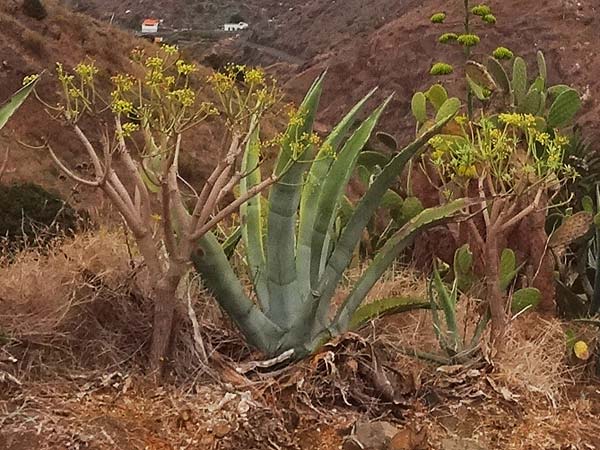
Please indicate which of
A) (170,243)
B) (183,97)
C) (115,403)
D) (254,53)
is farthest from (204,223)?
(254,53)

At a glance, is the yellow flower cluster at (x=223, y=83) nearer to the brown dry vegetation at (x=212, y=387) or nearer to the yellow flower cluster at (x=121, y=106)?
the yellow flower cluster at (x=121, y=106)

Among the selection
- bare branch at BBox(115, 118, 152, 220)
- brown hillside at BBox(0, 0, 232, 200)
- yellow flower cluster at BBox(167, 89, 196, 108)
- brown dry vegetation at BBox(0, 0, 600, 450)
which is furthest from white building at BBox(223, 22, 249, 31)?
yellow flower cluster at BBox(167, 89, 196, 108)

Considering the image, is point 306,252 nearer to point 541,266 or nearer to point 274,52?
point 541,266

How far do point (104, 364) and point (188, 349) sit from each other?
24cm

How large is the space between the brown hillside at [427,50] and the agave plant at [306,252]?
23.6 meters

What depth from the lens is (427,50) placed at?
31.5 meters

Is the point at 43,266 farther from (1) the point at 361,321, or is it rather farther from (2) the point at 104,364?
(1) the point at 361,321

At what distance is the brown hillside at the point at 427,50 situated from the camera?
2806 centimetres

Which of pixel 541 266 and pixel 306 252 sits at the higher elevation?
pixel 306 252

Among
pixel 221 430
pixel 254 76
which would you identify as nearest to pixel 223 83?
pixel 254 76

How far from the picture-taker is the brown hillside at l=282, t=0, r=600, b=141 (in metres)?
28.1

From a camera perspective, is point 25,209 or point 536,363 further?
point 25,209

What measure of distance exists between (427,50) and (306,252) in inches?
1169

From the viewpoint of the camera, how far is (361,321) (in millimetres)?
2748
